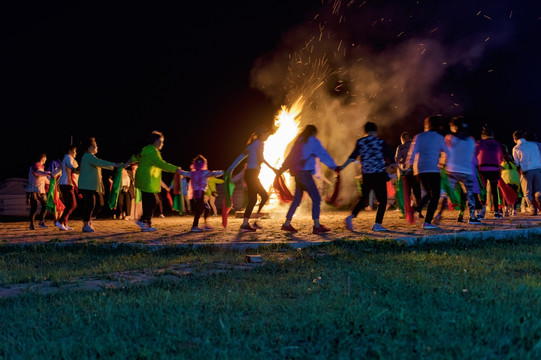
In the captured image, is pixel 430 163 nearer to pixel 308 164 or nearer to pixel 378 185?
pixel 378 185

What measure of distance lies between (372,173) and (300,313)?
552 centimetres

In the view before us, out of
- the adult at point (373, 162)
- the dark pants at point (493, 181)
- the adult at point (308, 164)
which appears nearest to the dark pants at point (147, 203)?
the adult at point (308, 164)

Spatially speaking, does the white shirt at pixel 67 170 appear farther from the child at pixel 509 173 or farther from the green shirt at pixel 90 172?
the child at pixel 509 173

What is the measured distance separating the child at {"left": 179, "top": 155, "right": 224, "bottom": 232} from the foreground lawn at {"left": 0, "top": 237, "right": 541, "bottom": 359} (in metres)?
4.39

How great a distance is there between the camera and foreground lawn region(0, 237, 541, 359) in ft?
8.61

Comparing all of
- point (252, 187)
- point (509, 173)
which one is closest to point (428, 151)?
point (252, 187)

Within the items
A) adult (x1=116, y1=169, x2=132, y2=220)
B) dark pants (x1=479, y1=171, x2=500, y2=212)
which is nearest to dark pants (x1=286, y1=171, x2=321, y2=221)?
dark pants (x1=479, y1=171, x2=500, y2=212)

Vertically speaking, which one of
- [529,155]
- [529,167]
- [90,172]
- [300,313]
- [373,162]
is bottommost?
[300,313]

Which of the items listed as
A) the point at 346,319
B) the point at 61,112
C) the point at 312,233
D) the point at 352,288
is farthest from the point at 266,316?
the point at 61,112

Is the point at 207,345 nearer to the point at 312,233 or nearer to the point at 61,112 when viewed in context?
A: the point at 312,233

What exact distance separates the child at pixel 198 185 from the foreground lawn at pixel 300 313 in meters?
4.39

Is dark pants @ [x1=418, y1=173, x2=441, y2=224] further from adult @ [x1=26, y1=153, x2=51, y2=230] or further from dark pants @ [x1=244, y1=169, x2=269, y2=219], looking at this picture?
adult @ [x1=26, y1=153, x2=51, y2=230]

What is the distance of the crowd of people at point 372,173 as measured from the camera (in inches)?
335

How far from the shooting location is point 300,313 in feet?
10.5
